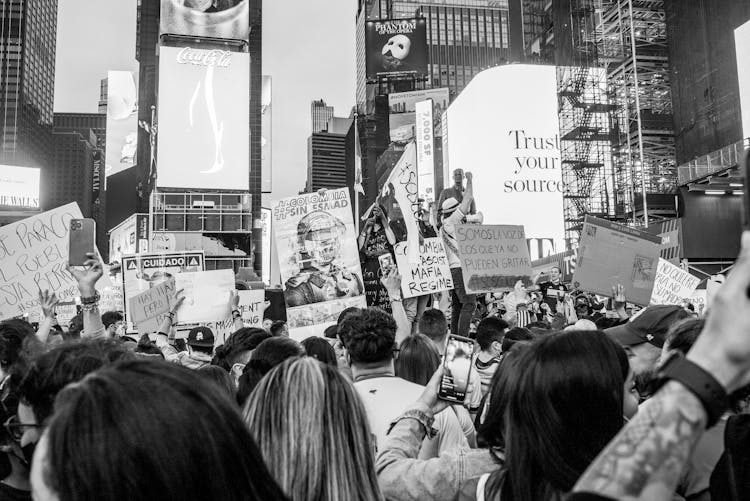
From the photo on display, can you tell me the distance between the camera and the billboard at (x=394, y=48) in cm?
6712

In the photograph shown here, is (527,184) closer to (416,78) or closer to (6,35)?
(416,78)

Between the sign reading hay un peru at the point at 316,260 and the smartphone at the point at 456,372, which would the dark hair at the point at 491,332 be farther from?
the smartphone at the point at 456,372

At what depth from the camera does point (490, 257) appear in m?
8.55

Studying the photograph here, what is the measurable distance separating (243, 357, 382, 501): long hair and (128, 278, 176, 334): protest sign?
758cm

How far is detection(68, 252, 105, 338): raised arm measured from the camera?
4.96 metres

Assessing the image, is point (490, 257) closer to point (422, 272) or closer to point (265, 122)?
point (422, 272)

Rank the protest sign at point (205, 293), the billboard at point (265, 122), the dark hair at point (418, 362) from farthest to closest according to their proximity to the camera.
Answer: the billboard at point (265, 122) → the protest sign at point (205, 293) → the dark hair at point (418, 362)

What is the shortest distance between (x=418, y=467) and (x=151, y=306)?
779cm

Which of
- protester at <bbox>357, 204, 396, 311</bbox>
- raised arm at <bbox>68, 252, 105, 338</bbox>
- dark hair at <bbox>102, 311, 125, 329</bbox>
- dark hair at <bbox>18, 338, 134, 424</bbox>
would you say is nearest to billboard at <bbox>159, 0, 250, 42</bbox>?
dark hair at <bbox>102, 311, 125, 329</bbox>

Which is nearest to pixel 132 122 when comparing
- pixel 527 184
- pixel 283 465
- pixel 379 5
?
pixel 379 5

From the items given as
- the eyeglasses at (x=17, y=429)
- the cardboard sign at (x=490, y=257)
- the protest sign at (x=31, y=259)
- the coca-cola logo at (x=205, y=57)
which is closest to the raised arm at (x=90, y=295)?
the eyeglasses at (x=17, y=429)

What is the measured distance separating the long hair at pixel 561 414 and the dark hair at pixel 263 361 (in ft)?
5.92

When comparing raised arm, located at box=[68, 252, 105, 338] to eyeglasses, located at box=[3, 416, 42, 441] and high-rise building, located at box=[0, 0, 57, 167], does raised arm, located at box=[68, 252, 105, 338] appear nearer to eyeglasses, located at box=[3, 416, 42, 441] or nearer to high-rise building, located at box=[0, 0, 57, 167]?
eyeglasses, located at box=[3, 416, 42, 441]

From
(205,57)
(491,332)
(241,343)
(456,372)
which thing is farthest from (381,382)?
(205,57)
